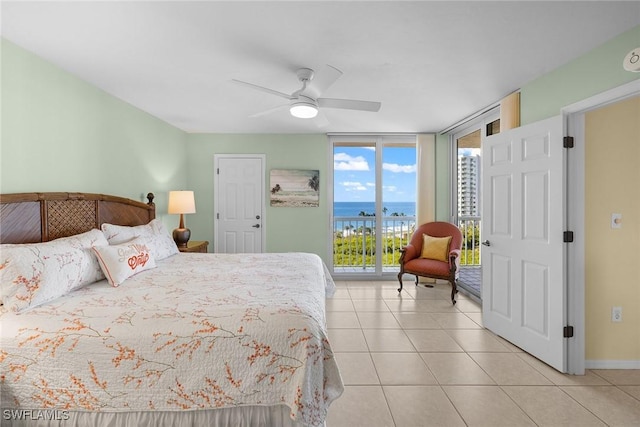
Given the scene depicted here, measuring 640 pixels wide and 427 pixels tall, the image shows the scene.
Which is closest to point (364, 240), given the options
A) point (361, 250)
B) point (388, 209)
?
point (361, 250)

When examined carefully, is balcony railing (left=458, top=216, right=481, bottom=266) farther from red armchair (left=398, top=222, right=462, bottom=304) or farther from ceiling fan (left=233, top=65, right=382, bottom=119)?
ceiling fan (left=233, top=65, right=382, bottom=119)

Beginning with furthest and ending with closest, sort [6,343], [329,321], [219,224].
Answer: [219,224] < [329,321] < [6,343]

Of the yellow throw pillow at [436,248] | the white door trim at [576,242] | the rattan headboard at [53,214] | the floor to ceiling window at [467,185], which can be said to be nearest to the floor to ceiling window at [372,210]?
the floor to ceiling window at [467,185]

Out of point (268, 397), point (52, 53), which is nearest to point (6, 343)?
point (268, 397)

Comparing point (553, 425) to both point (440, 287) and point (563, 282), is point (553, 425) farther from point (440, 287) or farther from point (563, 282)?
point (440, 287)

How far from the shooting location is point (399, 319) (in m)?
3.59

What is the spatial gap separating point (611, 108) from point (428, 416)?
9.35 feet

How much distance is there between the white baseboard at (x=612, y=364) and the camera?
2547mm

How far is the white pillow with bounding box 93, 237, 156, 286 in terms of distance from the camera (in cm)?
226

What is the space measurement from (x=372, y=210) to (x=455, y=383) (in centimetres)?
361

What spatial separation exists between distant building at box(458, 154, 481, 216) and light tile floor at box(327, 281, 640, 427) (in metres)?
2.38

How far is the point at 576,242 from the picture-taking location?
249 centimetres

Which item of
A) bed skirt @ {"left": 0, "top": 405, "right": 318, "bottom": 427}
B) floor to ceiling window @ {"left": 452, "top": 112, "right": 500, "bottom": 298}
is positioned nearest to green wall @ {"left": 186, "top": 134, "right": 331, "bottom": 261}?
floor to ceiling window @ {"left": 452, "top": 112, "right": 500, "bottom": 298}

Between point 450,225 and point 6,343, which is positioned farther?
point 450,225
